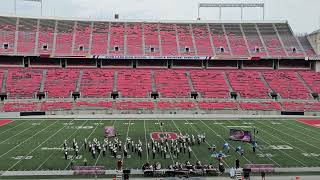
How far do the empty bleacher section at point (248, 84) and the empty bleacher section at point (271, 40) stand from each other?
202 inches

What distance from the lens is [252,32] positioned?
66250 millimetres

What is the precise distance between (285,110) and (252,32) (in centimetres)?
2115

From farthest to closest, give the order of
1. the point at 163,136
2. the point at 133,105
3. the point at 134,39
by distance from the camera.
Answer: the point at 134,39
the point at 133,105
the point at 163,136

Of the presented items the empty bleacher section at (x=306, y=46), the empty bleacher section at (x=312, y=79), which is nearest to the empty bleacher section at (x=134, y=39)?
the empty bleacher section at (x=312, y=79)

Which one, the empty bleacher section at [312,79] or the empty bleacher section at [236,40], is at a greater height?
the empty bleacher section at [236,40]

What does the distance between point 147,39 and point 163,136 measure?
1394 inches

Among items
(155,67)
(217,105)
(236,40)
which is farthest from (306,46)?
(155,67)

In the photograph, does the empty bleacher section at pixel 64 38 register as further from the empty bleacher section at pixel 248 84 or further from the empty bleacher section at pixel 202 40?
the empty bleacher section at pixel 248 84

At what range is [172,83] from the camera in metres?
55.0

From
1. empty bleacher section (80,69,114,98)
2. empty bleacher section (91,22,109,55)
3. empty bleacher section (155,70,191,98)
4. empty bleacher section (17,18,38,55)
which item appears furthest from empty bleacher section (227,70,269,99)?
empty bleacher section (17,18,38,55)

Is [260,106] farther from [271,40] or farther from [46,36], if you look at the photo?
[46,36]

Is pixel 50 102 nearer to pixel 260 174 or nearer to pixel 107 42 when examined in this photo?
pixel 107 42

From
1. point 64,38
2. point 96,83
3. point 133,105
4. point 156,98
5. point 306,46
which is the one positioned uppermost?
point 64,38

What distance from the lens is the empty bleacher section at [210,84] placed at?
5256 cm
